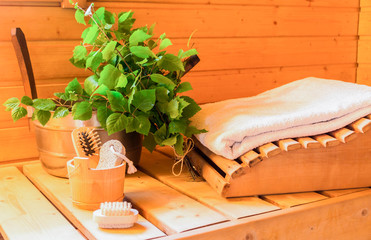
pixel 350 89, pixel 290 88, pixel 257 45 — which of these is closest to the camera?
pixel 350 89

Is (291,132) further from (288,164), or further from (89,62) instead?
(89,62)

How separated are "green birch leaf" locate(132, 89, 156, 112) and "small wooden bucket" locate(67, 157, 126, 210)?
153 mm

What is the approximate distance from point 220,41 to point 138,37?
1.93 feet

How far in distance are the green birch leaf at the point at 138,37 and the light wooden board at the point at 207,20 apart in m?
0.35

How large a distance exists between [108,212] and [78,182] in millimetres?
113

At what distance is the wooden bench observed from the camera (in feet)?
2.89

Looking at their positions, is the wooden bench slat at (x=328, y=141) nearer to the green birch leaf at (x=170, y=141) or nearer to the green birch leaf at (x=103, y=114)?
the green birch leaf at (x=170, y=141)

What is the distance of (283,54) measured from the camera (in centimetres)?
174

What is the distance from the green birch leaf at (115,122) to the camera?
102 centimetres

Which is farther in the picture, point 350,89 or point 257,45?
point 257,45

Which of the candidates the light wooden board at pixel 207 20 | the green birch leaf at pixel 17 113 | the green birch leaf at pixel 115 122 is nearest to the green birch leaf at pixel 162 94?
the green birch leaf at pixel 115 122

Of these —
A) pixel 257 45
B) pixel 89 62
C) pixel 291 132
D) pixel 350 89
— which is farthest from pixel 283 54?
pixel 89 62

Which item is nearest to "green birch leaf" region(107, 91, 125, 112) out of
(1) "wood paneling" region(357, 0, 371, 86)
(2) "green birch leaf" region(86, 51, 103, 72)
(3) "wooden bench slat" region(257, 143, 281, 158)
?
(2) "green birch leaf" region(86, 51, 103, 72)

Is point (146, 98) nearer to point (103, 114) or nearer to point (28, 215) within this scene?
point (103, 114)
